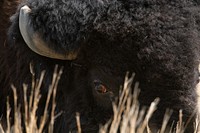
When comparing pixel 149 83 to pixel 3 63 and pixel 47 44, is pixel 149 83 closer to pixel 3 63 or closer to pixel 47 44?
pixel 47 44

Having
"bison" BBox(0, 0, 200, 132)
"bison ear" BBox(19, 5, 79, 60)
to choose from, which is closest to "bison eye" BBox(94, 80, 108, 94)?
"bison" BBox(0, 0, 200, 132)

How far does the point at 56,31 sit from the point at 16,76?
1.02m

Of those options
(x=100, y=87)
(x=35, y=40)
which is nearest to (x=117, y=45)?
(x=100, y=87)

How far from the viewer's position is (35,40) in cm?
419

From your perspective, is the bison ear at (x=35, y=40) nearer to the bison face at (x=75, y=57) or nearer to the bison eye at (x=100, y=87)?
the bison face at (x=75, y=57)

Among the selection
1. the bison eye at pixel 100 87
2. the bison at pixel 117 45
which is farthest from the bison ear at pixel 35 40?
the bison eye at pixel 100 87

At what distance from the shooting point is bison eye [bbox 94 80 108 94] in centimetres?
418

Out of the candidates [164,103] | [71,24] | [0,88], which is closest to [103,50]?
[71,24]

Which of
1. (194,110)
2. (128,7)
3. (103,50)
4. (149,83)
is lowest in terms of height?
(194,110)

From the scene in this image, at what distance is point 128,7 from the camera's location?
402cm

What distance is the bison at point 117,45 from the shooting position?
3936 millimetres

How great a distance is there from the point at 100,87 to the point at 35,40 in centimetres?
63

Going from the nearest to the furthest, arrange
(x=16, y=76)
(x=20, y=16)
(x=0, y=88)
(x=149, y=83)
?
(x=149, y=83), (x=20, y=16), (x=16, y=76), (x=0, y=88)

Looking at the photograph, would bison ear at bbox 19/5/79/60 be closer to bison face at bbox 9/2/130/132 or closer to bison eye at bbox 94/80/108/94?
bison face at bbox 9/2/130/132
